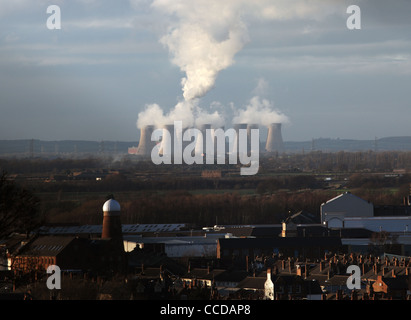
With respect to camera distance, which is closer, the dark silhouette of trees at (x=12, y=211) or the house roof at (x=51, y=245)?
the dark silhouette of trees at (x=12, y=211)

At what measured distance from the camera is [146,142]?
115 meters

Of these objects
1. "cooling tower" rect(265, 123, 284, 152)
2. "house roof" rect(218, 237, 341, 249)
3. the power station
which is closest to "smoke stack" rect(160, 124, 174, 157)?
the power station

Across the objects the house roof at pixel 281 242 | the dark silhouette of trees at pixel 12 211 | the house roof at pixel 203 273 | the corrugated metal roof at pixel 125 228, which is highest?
the dark silhouette of trees at pixel 12 211

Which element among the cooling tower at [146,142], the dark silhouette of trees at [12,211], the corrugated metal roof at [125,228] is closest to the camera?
the dark silhouette of trees at [12,211]

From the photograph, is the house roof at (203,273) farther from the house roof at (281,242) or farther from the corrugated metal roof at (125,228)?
the corrugated metal roof at (125,228)

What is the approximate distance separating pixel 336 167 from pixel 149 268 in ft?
269

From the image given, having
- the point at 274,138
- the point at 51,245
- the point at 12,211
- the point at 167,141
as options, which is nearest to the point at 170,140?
the point at 167,141

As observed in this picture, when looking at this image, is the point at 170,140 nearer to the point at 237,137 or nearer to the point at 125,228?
the point at 237,137

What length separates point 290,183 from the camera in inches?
3140

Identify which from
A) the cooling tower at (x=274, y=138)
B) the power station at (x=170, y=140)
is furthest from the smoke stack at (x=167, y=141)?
the cooling tower at (x=274, y=138)

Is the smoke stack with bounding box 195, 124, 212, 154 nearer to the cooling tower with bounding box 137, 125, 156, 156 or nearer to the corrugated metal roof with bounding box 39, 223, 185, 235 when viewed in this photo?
the cooling tower with bounding box 137, 125, 156, 156

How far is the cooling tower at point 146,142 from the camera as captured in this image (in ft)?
376

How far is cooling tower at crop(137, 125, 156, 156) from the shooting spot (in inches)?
4508
